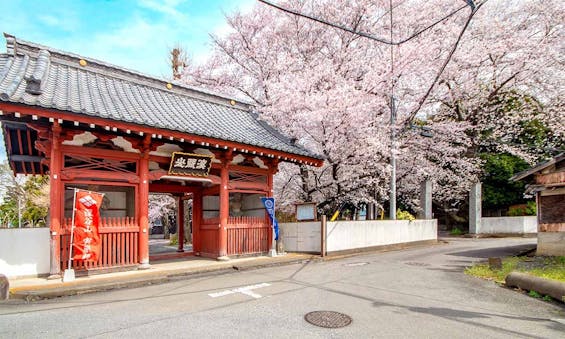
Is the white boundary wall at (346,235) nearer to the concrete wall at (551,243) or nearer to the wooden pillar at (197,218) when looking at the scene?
the wooden pillar at (197,218)

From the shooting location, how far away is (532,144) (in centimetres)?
2242

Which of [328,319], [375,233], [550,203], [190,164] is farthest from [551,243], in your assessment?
[190,164]

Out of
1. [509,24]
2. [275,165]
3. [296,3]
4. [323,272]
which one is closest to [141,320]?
[323,272]

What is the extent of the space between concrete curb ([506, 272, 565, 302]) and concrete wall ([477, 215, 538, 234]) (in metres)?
16.0

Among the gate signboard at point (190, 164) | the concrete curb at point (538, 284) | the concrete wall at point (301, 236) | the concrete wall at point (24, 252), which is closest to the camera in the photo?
the concrete curb at point (538, 284)

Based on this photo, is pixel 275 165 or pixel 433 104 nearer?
pixel 275 165

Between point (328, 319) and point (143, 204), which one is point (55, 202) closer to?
point (143, 204)

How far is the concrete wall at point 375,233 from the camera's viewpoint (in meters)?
13.0

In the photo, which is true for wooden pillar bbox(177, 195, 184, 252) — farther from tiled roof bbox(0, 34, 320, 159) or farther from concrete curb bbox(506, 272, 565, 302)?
concrete curb bbox(506, 272, 565, 302)

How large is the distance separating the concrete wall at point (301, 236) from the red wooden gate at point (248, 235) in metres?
1.53

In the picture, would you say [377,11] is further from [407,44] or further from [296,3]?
[296,3]

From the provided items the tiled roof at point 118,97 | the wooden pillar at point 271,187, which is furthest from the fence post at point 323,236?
the tiled roof at point 118,97

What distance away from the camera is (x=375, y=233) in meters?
14.9

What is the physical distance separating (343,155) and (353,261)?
5.08m
